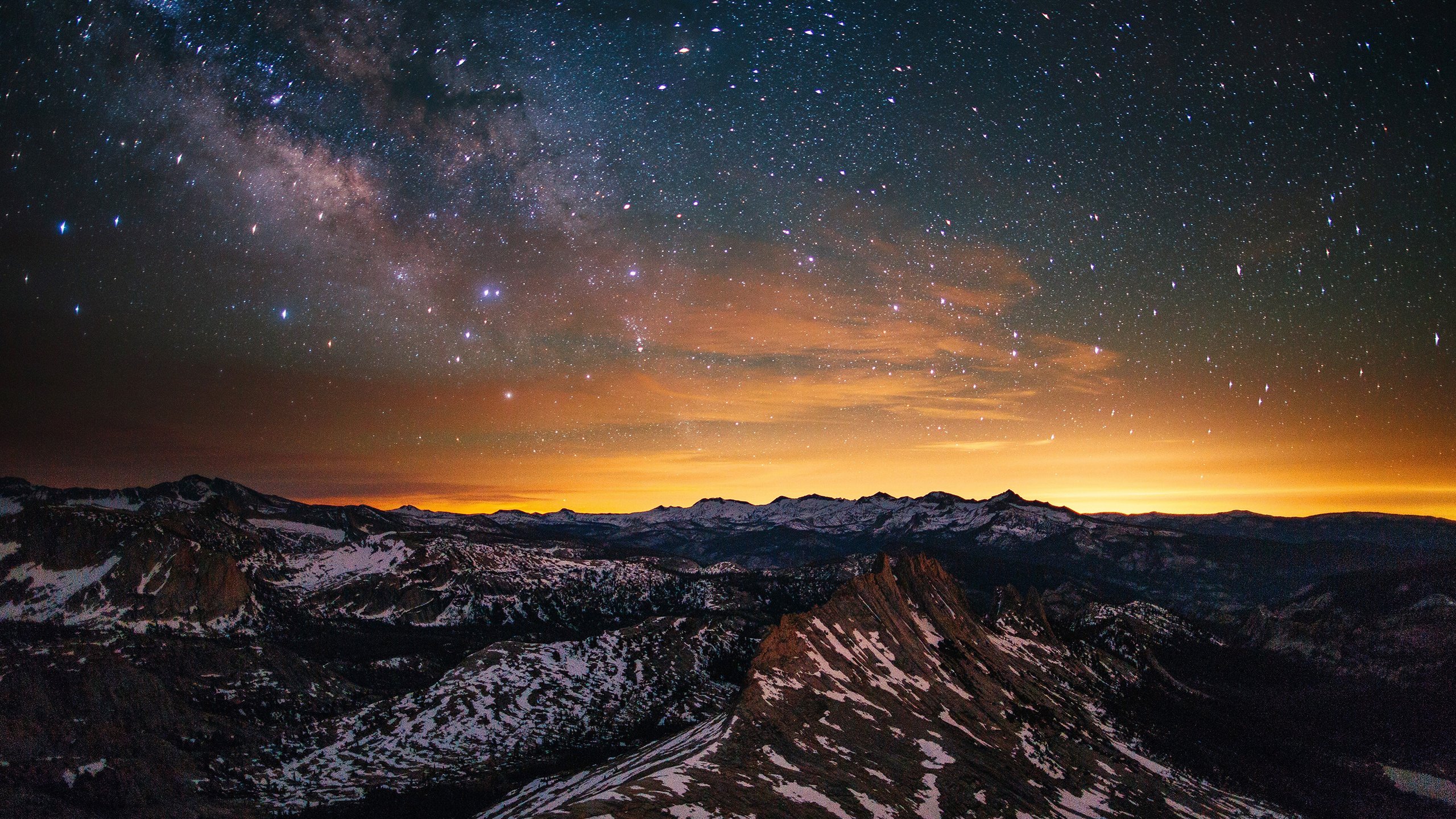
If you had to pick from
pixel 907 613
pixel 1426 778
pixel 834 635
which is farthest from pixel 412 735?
pixel 1426 778

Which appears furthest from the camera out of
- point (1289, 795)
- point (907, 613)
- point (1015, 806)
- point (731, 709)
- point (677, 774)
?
point (907, 613)

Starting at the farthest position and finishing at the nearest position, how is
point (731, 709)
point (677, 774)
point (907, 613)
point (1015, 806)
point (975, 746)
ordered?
point (907, 613) → point (975, 746) → point (731, 709) → point (1015, 806) → point (677, 774)

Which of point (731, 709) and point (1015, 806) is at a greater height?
point (731, 709)

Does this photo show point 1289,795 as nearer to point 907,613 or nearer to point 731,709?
point 907,613

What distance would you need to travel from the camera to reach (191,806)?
486ft

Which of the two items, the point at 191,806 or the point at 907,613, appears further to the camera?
the point at 907,613

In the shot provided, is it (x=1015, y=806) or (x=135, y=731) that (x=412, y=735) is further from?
(x=1015, y=806)

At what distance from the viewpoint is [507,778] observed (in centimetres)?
16825

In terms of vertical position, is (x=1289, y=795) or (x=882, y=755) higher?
(x=882, y=755)

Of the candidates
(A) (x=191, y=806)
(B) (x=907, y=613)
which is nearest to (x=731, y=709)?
(B) (x=907, y=613)

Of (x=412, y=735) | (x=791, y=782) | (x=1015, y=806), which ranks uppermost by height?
(x=791, y=782)

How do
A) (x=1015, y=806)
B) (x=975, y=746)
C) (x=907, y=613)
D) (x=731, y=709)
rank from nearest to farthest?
1. (x=1015, y=806)
2. (x=731, y=709)
3. (x=975, y=746)
4. (x=907, y=613)

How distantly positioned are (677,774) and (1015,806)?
2061 inches

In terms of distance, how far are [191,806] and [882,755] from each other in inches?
5670
